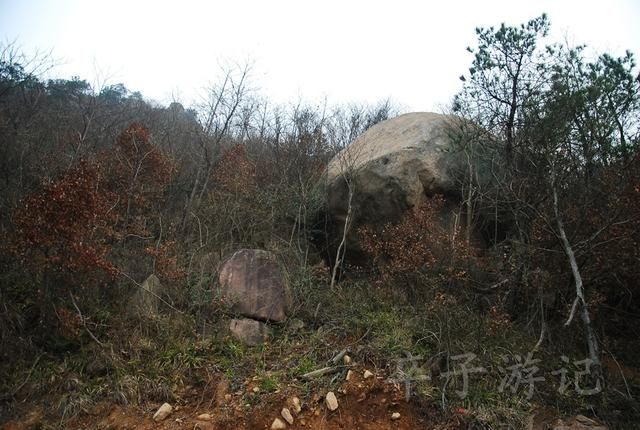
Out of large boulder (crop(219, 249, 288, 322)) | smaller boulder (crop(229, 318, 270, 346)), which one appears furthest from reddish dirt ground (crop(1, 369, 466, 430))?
large boulder (crop(219, 249, 288, 322))

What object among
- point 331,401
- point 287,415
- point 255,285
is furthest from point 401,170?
point 287,415

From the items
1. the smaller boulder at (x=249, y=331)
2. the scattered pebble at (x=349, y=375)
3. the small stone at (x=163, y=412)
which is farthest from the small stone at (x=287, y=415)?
the smaller boulder at (x=249, y=331)

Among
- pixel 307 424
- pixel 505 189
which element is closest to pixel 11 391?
pixel 307 424

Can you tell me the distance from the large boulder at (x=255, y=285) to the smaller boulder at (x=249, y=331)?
17 cm

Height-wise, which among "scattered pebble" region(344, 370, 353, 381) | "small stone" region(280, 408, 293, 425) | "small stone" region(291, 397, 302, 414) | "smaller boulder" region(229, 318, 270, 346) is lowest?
"small stone" region(280, 408, 293, 425)

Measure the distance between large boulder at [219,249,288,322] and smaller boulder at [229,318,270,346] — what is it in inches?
6.5

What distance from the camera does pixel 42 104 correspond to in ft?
40.7

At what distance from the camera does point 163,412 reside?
434 cm

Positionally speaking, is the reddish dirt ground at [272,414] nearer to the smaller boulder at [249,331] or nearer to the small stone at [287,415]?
the small stone at [287,415]

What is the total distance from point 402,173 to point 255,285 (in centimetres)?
358

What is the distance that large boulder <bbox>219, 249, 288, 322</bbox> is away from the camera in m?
5.94

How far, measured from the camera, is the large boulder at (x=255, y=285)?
19.5 ft

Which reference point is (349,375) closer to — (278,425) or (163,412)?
(278,425)

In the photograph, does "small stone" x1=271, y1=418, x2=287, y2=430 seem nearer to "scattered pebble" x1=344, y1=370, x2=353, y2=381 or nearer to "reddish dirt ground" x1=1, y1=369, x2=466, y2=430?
"reddish dirt ground" x1=1, y1=369, x2=466, y2=430
